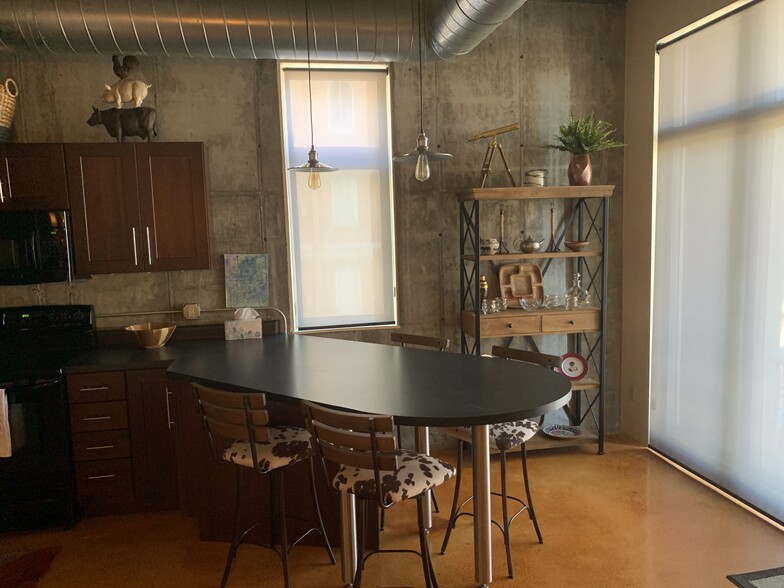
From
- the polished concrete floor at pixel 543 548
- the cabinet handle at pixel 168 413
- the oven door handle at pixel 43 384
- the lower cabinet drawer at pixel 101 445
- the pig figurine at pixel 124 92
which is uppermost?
the pig figurine at pixel 124 92

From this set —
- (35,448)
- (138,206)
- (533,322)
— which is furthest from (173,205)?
(533,322)

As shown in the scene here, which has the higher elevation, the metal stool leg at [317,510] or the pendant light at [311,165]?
the pendant light at [311,165]

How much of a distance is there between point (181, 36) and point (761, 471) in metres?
4.02

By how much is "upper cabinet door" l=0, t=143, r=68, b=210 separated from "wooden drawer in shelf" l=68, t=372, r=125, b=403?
3.40 ft

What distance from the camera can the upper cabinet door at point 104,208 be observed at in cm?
326

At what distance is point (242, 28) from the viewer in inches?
125

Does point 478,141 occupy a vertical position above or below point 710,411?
above

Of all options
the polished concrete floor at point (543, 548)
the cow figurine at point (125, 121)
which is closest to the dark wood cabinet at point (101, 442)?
the polished concrete floor at point (543, 548)

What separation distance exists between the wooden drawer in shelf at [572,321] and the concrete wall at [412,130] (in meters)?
0.41

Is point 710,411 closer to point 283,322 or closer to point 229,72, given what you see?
point 283,322

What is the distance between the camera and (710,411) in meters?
3.32

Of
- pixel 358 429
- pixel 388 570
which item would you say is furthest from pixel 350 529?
pixel 358 429

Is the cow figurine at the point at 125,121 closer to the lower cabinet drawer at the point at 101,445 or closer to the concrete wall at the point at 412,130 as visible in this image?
the concrete wall at the point at 412,130

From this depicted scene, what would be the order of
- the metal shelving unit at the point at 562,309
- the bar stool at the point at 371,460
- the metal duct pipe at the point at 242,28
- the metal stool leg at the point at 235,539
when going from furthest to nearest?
the metal shelving unit at the point at 562,309, the metal duct pipe at the point at 242,28, the metal stool leg at the point at 235,539, the bar stool at the point at 371,460
